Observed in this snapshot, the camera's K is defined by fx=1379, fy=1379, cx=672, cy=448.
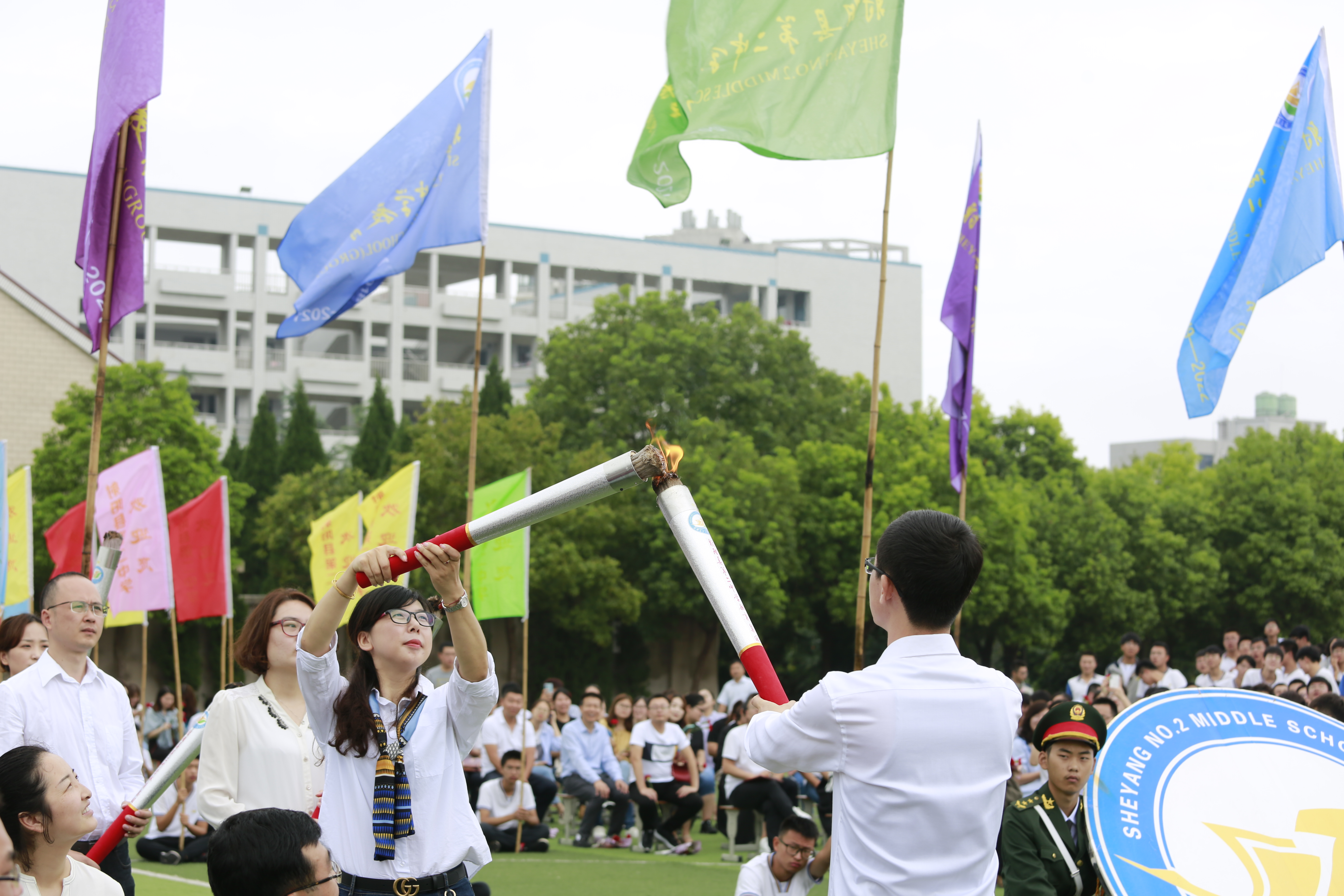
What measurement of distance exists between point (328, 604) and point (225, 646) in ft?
48.8

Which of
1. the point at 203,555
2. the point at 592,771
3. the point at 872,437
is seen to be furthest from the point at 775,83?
the point at 203,555

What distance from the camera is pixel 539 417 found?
4009cm

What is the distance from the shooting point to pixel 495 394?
144 ft

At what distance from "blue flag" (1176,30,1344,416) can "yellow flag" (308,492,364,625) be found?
30.4 feet

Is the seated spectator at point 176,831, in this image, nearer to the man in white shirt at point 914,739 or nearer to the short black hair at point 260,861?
the short black hair at point 260,861

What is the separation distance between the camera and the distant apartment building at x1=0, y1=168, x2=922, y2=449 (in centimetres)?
5241

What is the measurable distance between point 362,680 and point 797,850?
3637mm

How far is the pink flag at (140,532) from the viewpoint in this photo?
1468cm

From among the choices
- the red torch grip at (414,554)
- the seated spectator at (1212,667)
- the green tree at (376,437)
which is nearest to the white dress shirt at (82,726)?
the red torch grip at (414,554)

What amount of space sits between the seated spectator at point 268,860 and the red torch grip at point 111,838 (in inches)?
80.8

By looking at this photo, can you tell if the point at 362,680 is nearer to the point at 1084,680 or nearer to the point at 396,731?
the point at 396,731

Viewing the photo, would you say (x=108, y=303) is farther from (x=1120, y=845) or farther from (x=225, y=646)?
(x=225, y=646)

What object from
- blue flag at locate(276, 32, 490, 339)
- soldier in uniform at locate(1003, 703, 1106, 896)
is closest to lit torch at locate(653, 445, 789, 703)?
soldier in uniform at locate(1003, 703, 1106, 896)

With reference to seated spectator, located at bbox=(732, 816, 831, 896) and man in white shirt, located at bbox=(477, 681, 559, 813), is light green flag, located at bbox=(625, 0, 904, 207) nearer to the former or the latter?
seated spectator, located at bbox=(732, 816, 831, 896)
